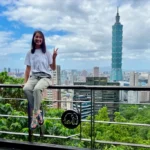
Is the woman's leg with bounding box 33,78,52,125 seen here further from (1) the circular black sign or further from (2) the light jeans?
(1) the circular black sign

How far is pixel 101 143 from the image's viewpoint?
256 cm

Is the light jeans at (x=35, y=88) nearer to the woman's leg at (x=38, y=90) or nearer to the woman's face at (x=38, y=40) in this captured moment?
the woman's leg at (x=38, y=90)

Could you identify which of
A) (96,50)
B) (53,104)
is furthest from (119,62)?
(53,104)

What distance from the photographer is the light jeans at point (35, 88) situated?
91.8 inches

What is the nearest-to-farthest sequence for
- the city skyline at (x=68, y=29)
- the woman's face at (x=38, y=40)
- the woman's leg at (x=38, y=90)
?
the woman's leg at (x=38, y=90)
the woman's face at (x=38, y=40)
the city skyline at (x=68, y=29)

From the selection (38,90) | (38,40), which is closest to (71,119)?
(38,90)

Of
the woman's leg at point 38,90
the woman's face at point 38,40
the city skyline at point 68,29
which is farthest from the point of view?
the city skyline at point 68,29

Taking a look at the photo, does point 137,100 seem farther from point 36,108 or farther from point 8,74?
point 8,74

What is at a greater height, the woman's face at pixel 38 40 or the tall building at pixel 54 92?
the woman's face at pixel 38 40

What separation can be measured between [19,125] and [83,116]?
43.8 inches

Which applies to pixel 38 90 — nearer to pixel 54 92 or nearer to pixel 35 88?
pixel 35 88

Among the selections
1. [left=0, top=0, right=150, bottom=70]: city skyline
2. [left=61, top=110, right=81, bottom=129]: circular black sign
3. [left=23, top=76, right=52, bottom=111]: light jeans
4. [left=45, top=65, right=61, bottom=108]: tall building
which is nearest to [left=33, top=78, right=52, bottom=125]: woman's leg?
[left=23, top=76, right=52, bottom=111]: light jeans

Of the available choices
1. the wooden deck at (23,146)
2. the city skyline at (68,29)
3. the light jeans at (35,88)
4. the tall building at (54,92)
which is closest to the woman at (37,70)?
the light jeans at (35,88)

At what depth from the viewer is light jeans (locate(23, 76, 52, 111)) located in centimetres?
233
